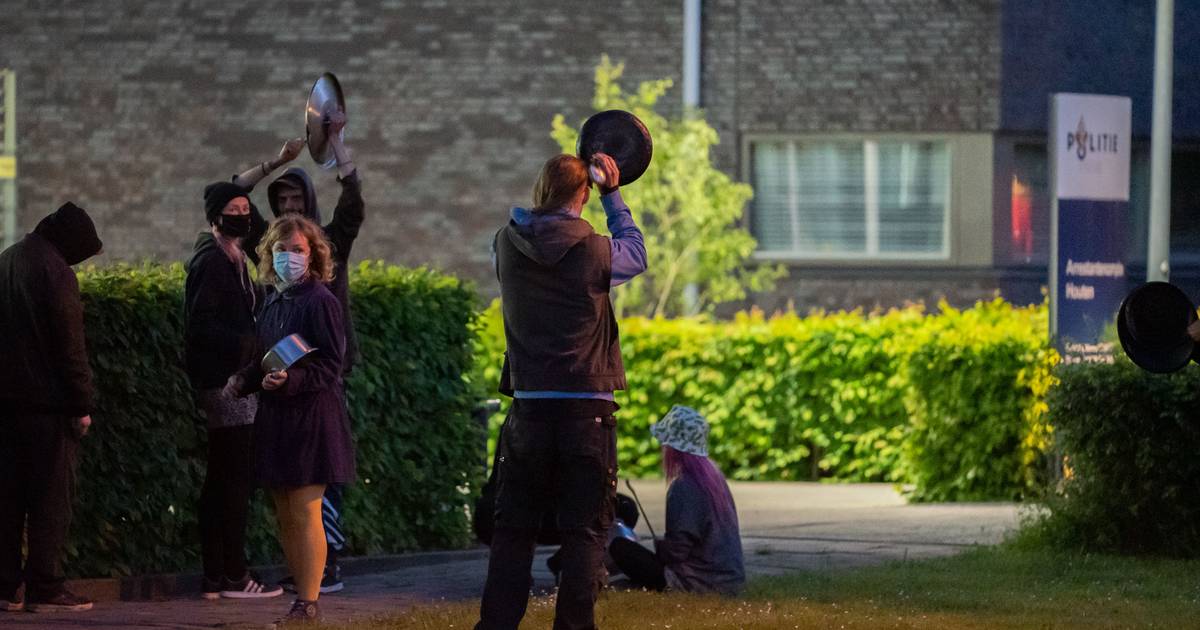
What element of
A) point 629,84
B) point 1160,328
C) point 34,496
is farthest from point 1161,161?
point 34,496

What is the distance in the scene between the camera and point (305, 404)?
8.07 meters

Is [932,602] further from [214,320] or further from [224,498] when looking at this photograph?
[214,320]

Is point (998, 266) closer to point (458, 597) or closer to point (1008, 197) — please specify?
point (1008, 197)

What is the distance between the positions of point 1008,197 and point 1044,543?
9207 millimetres

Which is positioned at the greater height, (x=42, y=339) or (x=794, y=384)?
(x=42, y=339)

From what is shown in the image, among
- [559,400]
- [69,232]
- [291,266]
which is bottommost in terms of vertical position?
[559,400]

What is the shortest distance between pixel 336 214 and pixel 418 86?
11.4 metres

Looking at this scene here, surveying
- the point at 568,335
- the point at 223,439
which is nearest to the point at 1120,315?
the point at 568,335

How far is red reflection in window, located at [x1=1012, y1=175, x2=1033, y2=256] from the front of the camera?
786 inches

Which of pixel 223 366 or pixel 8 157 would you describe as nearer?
pixel 223 366

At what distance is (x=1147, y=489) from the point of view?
10781mm

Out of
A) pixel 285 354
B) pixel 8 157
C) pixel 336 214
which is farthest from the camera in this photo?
pixel 8 157

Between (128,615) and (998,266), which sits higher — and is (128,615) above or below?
below

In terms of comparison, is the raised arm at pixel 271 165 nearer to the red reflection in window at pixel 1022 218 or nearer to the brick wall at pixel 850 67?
the brick wall at pixel 850 67
